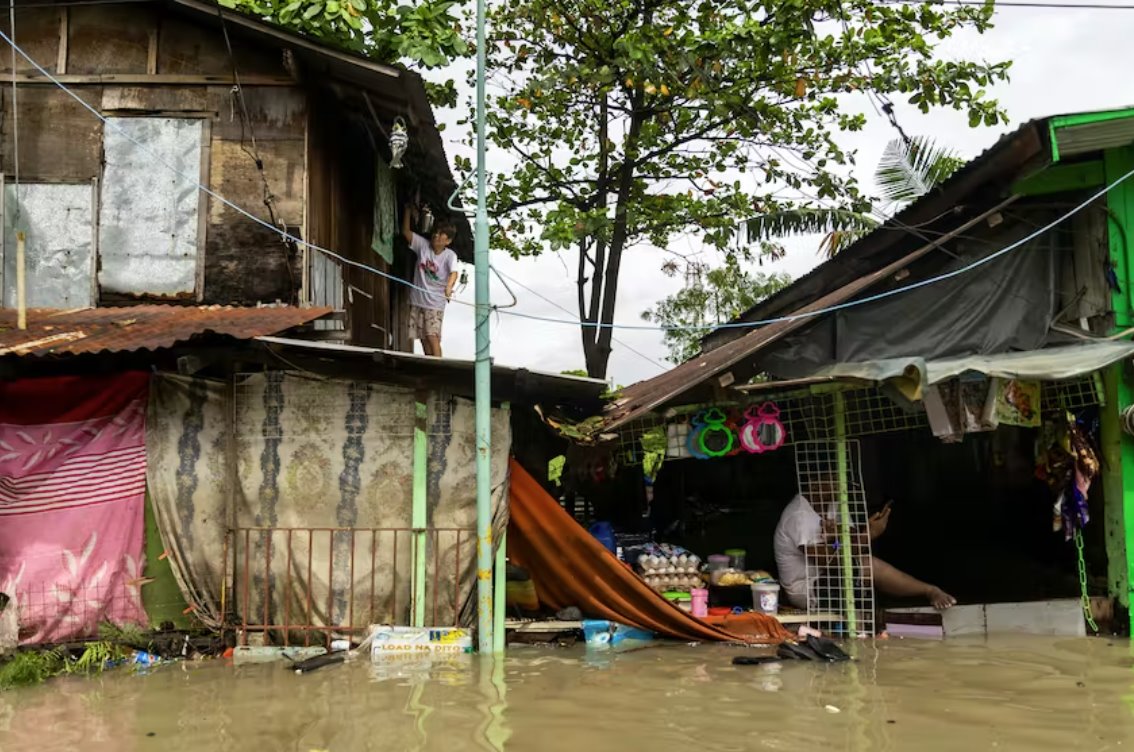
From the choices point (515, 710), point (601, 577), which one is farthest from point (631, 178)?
point (515, 710)

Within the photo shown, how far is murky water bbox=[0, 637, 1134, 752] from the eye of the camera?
547 cm

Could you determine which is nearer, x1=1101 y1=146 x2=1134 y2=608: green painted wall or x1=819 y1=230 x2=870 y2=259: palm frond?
x1=1101 y1=146 x2=1134 y2=608: green painted wall

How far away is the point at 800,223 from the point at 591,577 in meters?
9.44

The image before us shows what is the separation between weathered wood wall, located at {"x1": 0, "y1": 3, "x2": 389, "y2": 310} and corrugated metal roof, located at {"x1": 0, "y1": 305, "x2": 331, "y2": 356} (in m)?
0.66

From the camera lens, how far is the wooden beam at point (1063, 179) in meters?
9.21

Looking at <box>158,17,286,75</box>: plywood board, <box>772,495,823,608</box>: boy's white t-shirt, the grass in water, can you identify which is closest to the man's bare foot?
<box>772,495,823,608</box>: boy's white t-shirt

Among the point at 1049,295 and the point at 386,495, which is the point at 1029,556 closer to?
the point at 1049,295

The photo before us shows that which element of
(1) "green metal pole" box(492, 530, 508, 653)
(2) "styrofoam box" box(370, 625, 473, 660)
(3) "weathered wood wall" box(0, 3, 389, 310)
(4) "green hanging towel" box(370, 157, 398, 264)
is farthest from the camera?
(4) "green hanging towel" box(370, 157, 398, 264)

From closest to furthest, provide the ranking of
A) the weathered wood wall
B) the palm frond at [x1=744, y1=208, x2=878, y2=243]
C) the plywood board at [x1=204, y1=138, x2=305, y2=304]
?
the plywood board at [x1=204, y1=138, x2=305, y2=304], the weathered wood wall, the palm frond at [x1=744, y1=208, x2=878, y2=243]

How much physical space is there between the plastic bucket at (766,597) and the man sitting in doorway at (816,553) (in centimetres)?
27

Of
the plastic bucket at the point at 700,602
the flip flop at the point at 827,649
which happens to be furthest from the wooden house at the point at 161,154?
the flip flop at the point at 827,649

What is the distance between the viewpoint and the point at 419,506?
8.49m

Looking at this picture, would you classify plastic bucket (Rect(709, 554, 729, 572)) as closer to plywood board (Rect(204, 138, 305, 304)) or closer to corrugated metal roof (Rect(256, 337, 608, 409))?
corrugated metal roof (Rect(256, 337, 608, 409))

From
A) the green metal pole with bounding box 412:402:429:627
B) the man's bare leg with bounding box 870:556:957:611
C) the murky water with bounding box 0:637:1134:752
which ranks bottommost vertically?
the murky water with bounding box 0:637:1134:752
